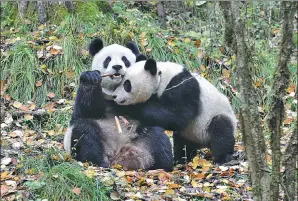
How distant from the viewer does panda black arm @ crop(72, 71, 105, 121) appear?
621cm

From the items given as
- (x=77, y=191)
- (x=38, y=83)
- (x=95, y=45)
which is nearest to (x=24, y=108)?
(x=38, y=83)

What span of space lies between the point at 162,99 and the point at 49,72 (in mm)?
3349

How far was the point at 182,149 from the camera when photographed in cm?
719

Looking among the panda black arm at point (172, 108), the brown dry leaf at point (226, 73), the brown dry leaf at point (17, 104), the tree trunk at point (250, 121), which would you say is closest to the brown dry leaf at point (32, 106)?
the brown dry leaf at point (17, 104)

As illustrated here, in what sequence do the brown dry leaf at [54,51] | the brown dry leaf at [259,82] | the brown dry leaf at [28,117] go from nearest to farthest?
1. the brown dry leaf at [28,117]
2. the brown dry leaf at [54,51]
3. the brown dry leaf at [259,82]

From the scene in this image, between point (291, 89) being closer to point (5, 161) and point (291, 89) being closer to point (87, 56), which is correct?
point (87, 56)

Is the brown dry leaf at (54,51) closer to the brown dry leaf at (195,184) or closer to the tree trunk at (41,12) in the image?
the tree trunk at (41,12)

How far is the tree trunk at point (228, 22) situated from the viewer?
3.88 metres

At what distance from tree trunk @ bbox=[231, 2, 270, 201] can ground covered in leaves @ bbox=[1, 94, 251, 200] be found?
1.31 m

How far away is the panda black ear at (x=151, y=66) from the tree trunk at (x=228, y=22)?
2.49m

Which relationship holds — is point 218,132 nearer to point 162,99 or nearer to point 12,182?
point 162,99

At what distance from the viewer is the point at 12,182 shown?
5180 mm

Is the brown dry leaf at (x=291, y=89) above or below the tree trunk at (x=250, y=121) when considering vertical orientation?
below

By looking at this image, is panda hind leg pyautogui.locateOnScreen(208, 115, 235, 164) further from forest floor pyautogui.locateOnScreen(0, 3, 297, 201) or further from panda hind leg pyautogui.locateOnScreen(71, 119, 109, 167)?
panda hind leg pyautogui.locateOnScreen(71, 119, 109, 167)
